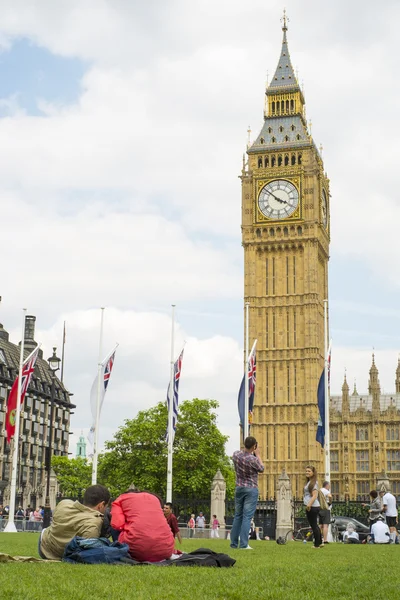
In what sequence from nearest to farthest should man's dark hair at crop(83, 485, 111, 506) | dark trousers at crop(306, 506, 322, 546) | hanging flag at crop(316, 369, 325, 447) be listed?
man's dark hair at crop(83, 485, 111, 506) < dark trousers at crop(306, 506, 322, 546) < hanging flag at crop(316, 369, 325, 447)

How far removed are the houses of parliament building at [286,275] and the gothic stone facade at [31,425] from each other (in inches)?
902

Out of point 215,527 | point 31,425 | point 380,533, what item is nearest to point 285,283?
point 31,425

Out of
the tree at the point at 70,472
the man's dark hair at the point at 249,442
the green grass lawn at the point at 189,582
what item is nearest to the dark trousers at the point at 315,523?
the man's dark hair at the point at 249,442

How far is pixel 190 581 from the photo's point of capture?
307 inches

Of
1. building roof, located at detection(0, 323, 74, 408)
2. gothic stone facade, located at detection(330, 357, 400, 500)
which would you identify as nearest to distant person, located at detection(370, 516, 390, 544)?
building roof, located at detection(0, 323, 74, 408)

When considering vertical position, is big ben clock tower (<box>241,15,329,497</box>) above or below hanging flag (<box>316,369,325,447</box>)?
above

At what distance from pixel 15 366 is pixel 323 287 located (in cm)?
3136

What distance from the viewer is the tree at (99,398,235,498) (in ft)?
202

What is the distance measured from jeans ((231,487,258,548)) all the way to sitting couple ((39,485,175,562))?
4.80 meters

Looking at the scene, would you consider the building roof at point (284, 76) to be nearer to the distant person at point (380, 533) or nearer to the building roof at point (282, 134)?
the building roof at point (282, 134)

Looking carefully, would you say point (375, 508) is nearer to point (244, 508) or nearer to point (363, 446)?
point (244, 508)

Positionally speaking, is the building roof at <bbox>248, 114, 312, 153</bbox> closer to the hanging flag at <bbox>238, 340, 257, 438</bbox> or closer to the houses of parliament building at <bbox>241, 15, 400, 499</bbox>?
the houses of parliament building at <bbox>241, 15, 400, 499</bbox>

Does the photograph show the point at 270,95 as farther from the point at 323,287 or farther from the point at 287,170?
the point at 323,287

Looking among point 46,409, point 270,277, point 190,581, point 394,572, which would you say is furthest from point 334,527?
point 46,409
